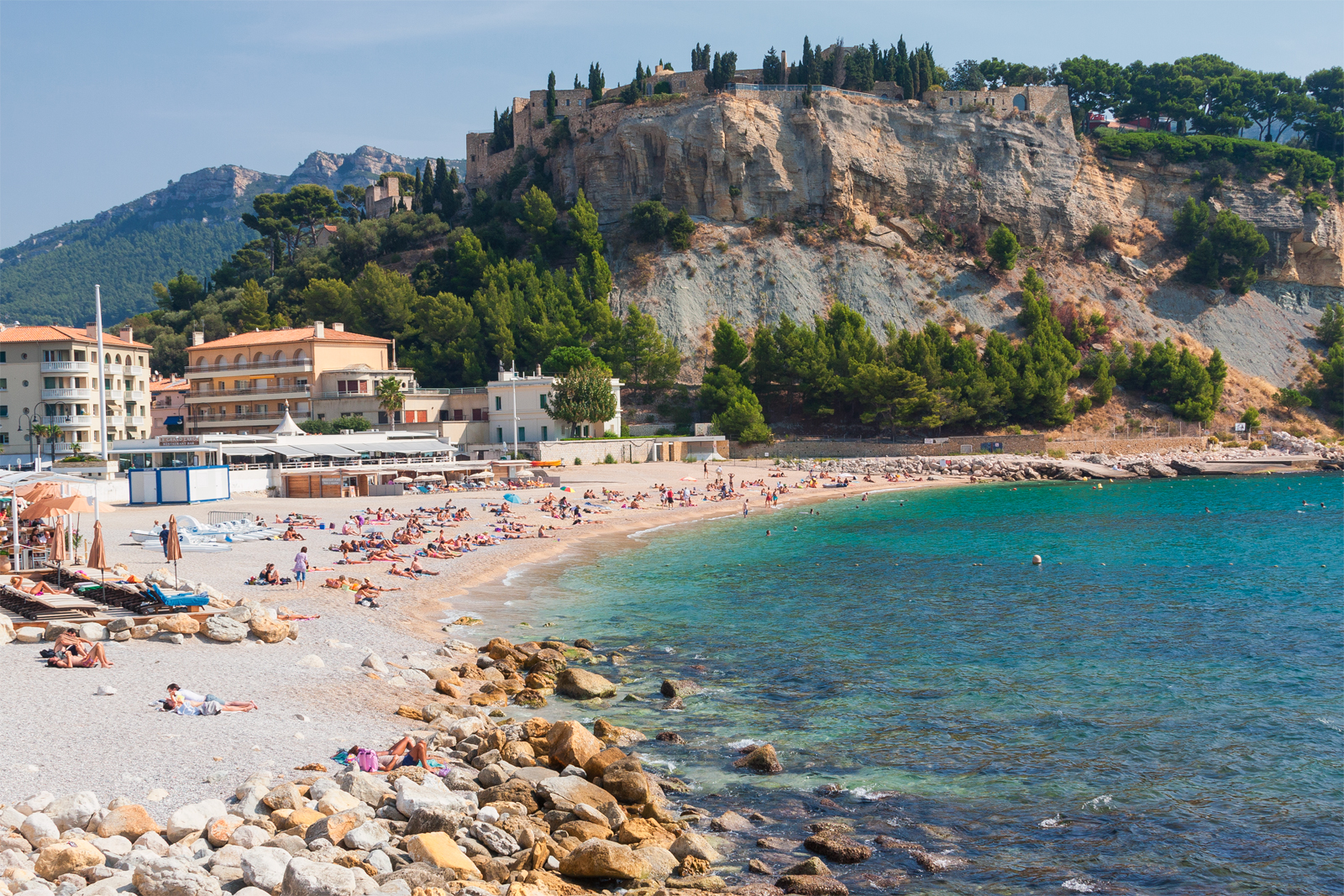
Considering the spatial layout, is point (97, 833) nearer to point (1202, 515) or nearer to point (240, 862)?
A: point (240, 862)

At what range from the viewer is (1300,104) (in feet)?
289

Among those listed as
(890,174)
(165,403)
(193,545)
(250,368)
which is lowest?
(193,545)

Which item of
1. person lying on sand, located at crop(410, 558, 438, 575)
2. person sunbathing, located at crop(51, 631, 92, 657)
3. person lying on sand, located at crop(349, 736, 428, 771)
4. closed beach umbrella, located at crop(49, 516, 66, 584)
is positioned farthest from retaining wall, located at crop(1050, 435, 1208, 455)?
person sunbathing, located at crop(51, 631, 92, 657)

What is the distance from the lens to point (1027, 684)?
50.9ft

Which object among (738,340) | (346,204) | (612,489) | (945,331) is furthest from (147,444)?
(346,204)

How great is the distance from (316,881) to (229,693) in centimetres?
604

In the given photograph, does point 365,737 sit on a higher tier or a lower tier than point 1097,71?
lower

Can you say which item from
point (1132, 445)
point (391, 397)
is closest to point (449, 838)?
point (391, 397)

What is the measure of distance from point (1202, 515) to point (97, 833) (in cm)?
4071

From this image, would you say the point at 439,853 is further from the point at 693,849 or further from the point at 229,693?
the point at 229,693

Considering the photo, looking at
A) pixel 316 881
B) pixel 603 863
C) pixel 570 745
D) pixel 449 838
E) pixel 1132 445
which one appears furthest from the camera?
pixel 1132 445

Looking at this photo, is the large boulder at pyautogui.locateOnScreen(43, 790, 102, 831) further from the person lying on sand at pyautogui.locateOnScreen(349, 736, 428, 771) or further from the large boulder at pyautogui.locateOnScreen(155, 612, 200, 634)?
the large boulder at pyautogui.locateOnScreen(155, 612, 200, 634)

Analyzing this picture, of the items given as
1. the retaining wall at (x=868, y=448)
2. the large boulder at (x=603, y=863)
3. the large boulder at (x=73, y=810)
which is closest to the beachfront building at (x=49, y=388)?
the retaining wall at (x=868, y=448)

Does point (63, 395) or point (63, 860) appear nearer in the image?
point (63, 860)
